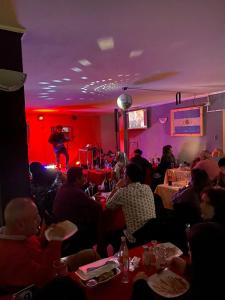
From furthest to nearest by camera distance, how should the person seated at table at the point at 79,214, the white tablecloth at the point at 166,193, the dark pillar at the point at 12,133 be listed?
1. the white tablecloth at the point at 166,193
2. the person seated at table at the point at 79,214
3. the dark pillar at the point at 12,133

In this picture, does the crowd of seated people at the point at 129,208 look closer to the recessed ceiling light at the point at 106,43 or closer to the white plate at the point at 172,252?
the white plate at the point at 172,252

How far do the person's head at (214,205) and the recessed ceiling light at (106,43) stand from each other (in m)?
1.60

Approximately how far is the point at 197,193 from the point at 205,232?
1365mm

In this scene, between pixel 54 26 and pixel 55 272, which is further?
pixel 54 26

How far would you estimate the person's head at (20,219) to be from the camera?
1.40 metres

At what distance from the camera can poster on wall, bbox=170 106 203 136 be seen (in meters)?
6.30

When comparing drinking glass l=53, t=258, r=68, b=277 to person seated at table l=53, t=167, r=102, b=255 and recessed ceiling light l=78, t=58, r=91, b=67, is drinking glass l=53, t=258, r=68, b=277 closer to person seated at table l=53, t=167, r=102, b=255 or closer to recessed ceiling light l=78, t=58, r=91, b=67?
person seated at table l=53, t=167, r=102, b=255

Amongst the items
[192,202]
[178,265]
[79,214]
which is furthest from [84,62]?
[178,265]

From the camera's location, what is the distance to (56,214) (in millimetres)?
2709

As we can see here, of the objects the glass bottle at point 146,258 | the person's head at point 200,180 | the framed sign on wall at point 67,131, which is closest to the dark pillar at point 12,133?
the glass bottle at point 146,258

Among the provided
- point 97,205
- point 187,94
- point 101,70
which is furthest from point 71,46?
point 187,94

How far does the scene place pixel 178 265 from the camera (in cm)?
151

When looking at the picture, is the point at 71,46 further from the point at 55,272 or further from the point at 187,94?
the point at 187,94

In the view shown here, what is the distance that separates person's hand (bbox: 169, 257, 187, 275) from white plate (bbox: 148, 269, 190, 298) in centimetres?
6
